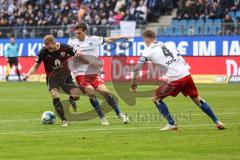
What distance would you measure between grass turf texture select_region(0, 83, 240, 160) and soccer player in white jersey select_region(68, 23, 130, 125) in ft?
1.85

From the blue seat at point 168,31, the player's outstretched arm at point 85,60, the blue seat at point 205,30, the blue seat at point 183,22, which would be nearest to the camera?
the player's outstretched arm at point 85,60

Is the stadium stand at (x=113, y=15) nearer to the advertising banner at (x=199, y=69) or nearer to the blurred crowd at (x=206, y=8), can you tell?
the blurred crowd at (x=206, y=8)

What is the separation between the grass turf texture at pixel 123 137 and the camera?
1316cm

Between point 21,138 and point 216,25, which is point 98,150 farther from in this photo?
point 216,25

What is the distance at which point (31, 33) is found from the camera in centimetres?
4600

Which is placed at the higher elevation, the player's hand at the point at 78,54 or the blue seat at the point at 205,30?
the player's hand at the point at 78,54

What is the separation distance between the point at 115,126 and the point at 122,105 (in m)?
7.73

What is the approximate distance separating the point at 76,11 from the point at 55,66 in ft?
96.5

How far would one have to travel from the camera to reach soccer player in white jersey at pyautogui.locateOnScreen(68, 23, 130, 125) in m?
19.4

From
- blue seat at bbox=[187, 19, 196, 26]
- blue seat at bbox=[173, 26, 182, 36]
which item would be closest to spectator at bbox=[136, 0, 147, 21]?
blue seat at bbox=[187, 19, 196, 26]

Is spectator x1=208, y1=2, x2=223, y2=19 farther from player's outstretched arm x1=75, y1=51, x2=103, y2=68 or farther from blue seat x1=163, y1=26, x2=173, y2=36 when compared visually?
player's outstretched arm x1=75, y1=51, x2=103, y2=68

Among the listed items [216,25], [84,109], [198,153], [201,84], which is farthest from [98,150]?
[216,25]

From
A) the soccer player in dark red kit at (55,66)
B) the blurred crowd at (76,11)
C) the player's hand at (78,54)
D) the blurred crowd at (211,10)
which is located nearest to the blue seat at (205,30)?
the blurred crowd at (211,10)

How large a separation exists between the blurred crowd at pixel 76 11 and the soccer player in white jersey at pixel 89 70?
955 inches
